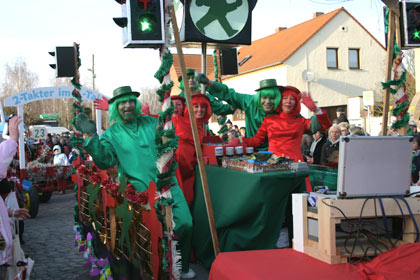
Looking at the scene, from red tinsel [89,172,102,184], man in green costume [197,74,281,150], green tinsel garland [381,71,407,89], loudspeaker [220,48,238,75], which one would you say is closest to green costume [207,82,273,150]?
man in green costume [197,74,281,150]

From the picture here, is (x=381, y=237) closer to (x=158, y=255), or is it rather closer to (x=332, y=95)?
(x=158, y=255)

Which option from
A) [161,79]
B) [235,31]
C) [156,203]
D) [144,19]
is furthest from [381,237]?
[235,31]

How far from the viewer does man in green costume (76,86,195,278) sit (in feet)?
13.7

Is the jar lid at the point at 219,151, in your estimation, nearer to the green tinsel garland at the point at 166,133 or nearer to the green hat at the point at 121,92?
the green hat at the point at 121,92

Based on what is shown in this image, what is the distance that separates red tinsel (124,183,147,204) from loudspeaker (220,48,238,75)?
163 inches

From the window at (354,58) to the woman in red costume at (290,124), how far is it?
23.5m

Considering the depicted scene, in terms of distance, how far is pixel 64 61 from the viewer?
6.09 metres

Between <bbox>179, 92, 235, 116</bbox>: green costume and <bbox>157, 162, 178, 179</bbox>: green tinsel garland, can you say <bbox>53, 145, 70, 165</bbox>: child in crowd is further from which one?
<bbox>157, 162, 178, 179</bbox>: green tinsel garland

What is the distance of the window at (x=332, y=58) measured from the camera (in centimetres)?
2695

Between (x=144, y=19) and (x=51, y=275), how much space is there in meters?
3.39

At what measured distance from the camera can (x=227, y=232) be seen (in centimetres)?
438

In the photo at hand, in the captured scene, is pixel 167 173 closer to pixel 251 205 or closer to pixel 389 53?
pixel 251 205

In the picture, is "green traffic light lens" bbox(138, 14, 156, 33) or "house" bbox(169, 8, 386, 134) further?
"house" bbox(169, 8, 386, 134)

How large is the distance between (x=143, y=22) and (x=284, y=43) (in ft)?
85.9
